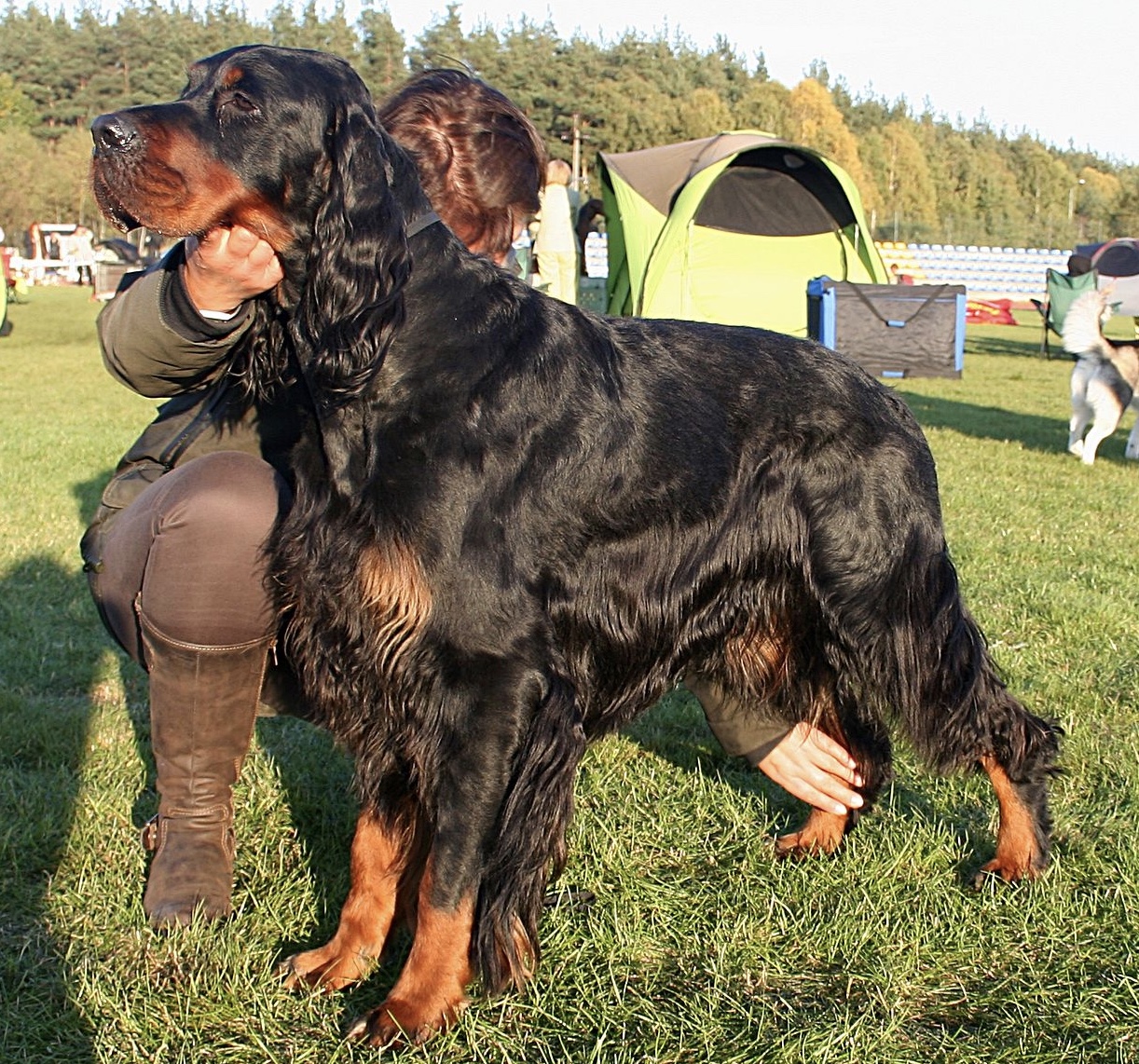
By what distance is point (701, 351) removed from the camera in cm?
261

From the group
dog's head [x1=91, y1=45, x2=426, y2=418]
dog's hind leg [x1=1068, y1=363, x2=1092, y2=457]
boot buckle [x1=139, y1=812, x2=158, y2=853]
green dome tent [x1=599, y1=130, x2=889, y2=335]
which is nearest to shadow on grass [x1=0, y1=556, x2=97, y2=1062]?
boot buckle [x1=139, y1=812, x2=158, y2=853]

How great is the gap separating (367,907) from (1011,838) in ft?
4.94

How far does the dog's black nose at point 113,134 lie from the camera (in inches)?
76.3

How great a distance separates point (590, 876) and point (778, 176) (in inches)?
523

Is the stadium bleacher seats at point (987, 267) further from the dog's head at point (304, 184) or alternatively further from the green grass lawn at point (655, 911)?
the dog's head at point (304, 184)

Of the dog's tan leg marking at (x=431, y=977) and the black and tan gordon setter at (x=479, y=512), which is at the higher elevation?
the black and tan gordon setter at (x=479, y=512)

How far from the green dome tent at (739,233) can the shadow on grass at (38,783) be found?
9917mm

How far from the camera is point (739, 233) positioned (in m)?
14.4

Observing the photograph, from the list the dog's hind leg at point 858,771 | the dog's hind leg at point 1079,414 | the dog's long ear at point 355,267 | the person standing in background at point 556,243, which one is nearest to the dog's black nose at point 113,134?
the dog's long ear at point 355,267

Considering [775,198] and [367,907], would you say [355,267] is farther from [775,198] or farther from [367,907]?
[775,198]

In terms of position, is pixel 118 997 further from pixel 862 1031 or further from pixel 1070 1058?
pixel 1070 1058

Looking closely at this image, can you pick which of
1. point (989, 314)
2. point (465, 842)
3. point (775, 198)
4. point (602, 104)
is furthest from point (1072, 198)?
point (465, 842)

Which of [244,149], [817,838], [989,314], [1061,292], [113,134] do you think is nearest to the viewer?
[113,134]

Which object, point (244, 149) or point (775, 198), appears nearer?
point (244, 149)
